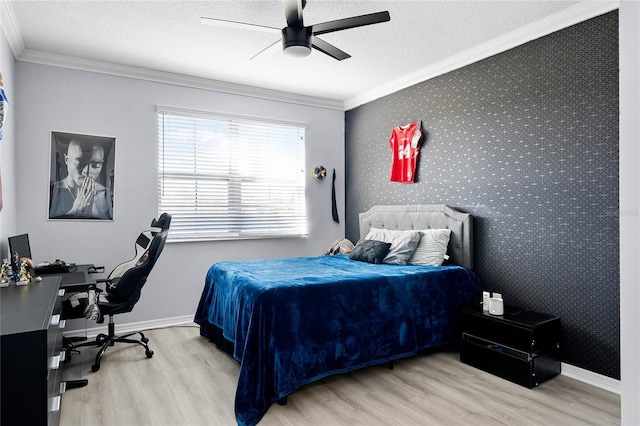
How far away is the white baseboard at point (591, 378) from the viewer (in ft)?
9.07

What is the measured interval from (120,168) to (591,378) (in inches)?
182

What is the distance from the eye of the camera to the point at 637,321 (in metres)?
1.29

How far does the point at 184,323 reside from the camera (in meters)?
4.40

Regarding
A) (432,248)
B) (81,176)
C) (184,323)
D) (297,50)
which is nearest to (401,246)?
(432,248)

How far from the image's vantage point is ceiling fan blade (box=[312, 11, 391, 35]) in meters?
2.43

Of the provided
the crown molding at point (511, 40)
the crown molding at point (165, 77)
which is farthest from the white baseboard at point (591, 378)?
the crown molding at point (165, 77)

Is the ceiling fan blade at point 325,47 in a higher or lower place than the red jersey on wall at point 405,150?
higher

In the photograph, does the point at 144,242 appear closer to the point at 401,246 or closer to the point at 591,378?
the point at 401,246

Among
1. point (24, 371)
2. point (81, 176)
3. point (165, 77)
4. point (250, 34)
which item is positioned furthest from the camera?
point (165, 77)

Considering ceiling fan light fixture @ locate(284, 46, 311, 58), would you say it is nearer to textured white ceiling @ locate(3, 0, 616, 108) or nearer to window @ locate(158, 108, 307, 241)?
textured white ceiling @ locate(3, 0, 616, 108)

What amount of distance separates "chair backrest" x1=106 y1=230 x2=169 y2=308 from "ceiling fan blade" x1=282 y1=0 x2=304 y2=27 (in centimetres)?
201

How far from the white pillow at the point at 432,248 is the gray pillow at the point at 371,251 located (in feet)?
0.90

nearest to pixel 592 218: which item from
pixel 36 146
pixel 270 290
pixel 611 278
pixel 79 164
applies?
pixel 611 278

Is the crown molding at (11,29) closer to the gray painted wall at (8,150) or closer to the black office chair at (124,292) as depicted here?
the gray painted wall at (8,150)
